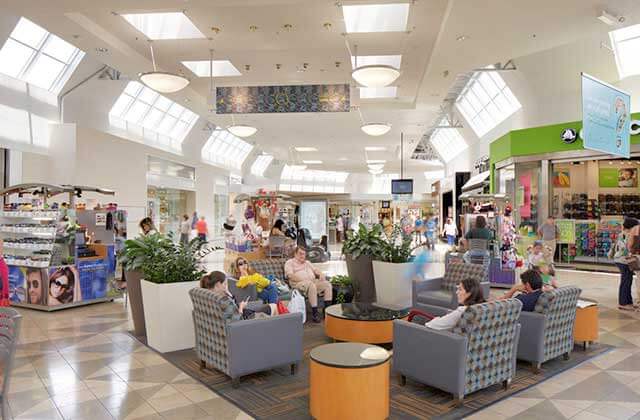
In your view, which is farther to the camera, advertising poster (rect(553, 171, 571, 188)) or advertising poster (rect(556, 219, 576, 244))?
advertising poster (rect(553, 171, 571, 188))

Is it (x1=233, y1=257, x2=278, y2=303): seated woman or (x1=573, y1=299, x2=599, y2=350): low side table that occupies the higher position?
(x1=233, y1=257, x2=278, y2=303): seated woman

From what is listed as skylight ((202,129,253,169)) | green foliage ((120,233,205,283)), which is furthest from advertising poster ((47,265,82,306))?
skylight ((202,129,253,169))

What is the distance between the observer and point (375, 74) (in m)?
7.23

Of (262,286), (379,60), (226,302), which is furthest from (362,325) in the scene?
(379,60)

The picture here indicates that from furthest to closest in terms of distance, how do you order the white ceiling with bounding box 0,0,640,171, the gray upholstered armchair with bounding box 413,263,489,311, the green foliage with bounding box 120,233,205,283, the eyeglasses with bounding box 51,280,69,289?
1. the eyeglasses with bounding box 51,280,69,289
2. the white ceiling with bounding box 0,0,640,171
3. the gray upholstered armchair with bounding box 413,263,489,311
4. the green foliage with bounding box 120,233,205,283

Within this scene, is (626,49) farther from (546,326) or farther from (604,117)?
(546,326)

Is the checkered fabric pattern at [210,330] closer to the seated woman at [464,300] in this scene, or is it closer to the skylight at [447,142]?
the seated woman at [464,300]

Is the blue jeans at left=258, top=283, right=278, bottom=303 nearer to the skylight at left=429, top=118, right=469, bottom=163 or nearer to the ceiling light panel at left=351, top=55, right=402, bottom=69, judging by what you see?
the ceiling light panel at left=351, top=55, right=402, bottom=69

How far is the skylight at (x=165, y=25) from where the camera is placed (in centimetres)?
766

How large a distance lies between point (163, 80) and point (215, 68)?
8.67 ft

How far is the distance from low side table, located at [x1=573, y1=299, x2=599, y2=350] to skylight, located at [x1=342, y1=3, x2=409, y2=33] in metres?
4.91

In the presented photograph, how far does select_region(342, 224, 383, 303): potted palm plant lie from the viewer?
7.49 m

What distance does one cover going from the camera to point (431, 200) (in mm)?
33531

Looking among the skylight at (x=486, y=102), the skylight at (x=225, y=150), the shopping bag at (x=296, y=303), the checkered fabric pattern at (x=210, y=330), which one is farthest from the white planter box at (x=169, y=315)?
the skylight at (x=225, y=150)
